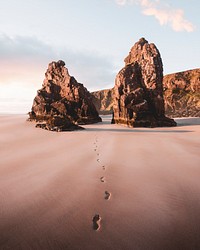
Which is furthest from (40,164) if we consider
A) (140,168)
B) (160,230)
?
(160,230)

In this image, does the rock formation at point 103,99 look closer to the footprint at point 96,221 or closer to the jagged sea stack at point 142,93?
the jagged sea stack at point 142,93

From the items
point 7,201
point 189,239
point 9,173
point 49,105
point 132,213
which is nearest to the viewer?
point 189,239

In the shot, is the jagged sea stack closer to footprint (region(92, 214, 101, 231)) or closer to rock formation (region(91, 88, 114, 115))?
footprint (region(92, 214, 101, 231))

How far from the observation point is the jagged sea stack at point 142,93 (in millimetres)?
21203

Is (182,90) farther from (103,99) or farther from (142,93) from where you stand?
(142,93)

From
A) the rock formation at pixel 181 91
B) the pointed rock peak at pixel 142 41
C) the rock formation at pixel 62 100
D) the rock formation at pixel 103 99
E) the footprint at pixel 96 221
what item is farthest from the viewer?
the rock formation at pixel 103 99

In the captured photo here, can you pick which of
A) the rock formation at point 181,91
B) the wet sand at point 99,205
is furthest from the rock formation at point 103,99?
the wet sand at point 99,205

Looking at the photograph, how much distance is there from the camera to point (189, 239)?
259 cm

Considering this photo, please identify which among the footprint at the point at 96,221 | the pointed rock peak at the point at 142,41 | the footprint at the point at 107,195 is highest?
the pointed rock peak at the point at 142,41

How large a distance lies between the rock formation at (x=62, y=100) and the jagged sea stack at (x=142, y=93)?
4540mm

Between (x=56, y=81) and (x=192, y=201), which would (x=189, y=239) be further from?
(x=56, y=81)

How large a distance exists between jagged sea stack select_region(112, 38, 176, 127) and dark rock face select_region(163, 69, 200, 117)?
3683cm

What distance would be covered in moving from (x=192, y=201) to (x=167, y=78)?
2888 inches

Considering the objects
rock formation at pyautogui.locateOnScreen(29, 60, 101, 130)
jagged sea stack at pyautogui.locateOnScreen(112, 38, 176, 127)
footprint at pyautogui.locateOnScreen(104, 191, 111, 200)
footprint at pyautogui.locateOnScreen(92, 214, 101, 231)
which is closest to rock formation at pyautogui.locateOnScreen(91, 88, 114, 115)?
→ rock formation at pyautogui.locateOnScreen(29, 60, 101, 130)
